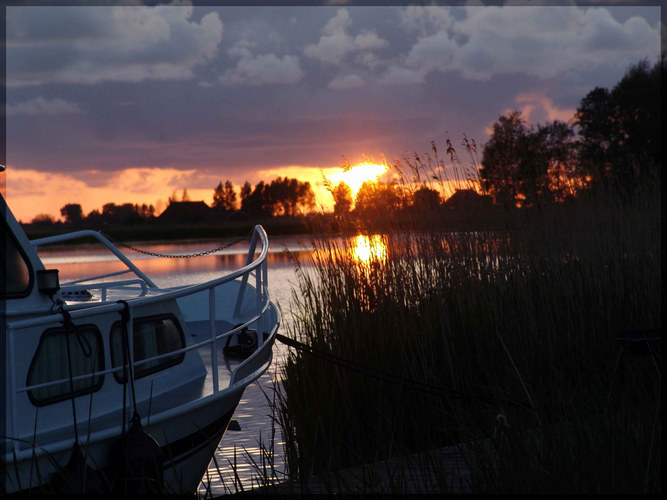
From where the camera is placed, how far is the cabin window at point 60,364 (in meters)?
4.48

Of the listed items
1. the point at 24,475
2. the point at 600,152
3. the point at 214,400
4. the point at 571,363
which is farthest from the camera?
the point at 600,152

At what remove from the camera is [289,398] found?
714 centimetres

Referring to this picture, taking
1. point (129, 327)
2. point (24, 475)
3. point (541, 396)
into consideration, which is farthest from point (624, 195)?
point (24, 475)

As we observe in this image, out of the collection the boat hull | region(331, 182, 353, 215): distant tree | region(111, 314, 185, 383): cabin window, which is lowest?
the boat hull

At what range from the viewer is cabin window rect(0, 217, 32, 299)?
182 inches

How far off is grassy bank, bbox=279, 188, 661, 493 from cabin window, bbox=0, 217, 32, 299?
7.54 feet

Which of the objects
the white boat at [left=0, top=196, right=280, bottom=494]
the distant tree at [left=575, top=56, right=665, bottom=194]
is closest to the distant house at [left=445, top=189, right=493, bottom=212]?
the white boat at [left=0, top=196, right=280, bottom=494]

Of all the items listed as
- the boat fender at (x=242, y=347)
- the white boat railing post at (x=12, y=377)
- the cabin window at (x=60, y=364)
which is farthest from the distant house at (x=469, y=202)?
the white boat railing post at (x=12, y=377)

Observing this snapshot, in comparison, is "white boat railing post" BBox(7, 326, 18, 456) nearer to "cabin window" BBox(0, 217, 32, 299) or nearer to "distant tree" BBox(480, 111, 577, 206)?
"cabin window" BBox(0, 217, 32, 299)

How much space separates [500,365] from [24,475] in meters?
4.18

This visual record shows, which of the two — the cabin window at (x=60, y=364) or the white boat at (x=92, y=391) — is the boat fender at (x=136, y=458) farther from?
the cabin window at (x=60, y=364)

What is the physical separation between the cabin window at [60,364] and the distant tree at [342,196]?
4056 millimetres

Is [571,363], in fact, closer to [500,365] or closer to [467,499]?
[500,365]

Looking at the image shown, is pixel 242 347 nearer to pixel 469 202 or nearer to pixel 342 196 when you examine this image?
pixel 342 196
